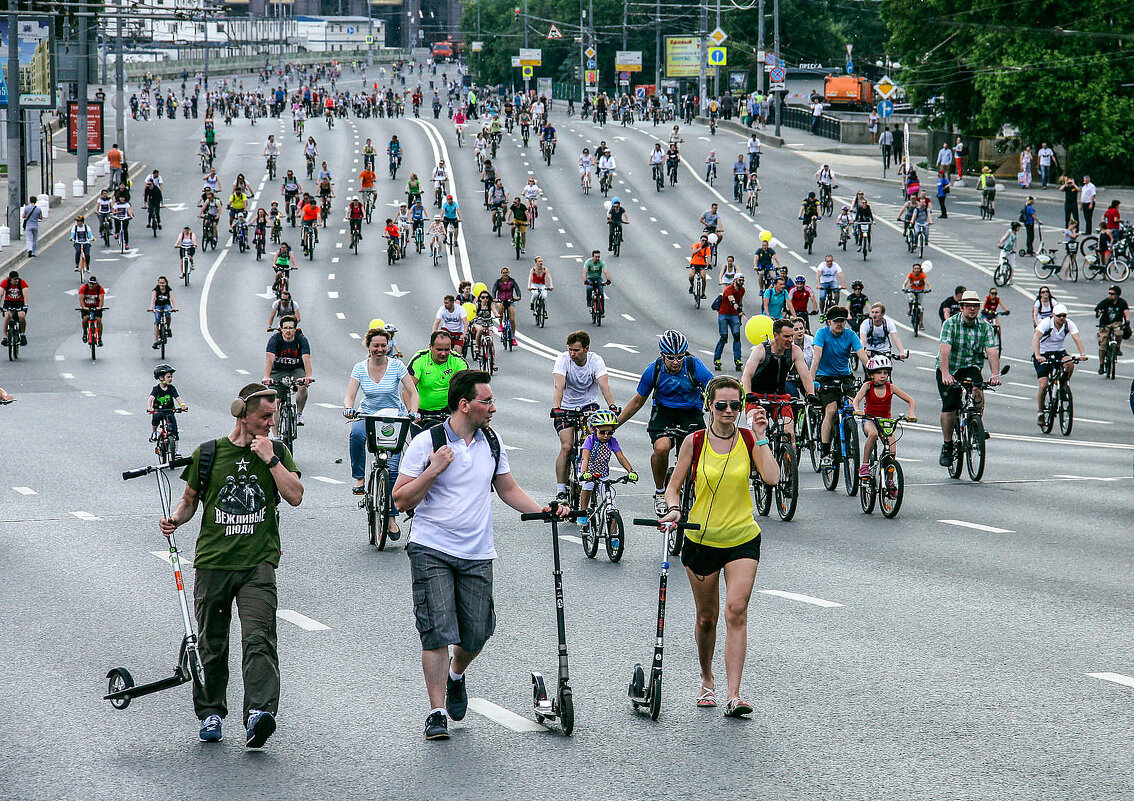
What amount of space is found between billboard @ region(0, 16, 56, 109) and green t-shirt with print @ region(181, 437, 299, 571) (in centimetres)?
4267

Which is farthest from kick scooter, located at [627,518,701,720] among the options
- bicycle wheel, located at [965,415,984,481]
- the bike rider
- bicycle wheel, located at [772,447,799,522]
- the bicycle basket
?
the bike rider

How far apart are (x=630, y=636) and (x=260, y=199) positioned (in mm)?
50159

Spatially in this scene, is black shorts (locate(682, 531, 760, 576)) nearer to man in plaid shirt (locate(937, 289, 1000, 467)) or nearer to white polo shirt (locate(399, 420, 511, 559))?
white polo shirt (locate(399, 420, 511, 559))

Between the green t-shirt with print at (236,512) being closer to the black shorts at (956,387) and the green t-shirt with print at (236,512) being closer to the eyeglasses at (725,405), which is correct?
the eyeglasses at (725,405)

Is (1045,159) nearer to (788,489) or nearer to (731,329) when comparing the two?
(731,329)

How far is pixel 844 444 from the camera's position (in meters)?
15.2

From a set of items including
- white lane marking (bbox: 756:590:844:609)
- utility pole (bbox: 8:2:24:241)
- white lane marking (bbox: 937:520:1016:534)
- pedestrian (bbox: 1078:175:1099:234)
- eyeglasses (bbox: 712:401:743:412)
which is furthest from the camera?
pedestrian (bbox: 1078:175:1099:234)

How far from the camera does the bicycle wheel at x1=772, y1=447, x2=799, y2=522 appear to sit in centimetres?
1373

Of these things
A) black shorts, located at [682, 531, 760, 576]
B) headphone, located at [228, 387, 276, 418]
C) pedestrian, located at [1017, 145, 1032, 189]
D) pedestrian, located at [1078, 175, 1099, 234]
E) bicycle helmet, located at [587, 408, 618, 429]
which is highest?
pedestrian, located at [1017, 145, 1032, 189]

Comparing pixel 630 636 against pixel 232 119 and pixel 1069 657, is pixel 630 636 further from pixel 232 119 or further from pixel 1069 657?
pixel 232 119

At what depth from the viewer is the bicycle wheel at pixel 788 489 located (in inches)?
540

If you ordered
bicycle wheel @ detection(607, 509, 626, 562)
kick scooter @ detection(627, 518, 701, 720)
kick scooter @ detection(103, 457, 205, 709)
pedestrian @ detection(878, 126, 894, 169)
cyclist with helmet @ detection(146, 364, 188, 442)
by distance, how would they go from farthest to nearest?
1. pedestrian @ detection(878, 126, 894, 169)
2. cyclist with helmet @ detection(146, 364, 188, 442)
3. bicycle wheel @ detection(607, 509, 626, 562)
4. kick scooter @ detection(627, 518, 701, 720)
5. kick scooter @ detection(103, 457, 205, 709)

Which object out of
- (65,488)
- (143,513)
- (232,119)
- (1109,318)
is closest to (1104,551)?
(143,513)

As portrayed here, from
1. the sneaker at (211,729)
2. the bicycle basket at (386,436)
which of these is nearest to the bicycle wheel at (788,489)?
the bicycle basket at (386,436)
